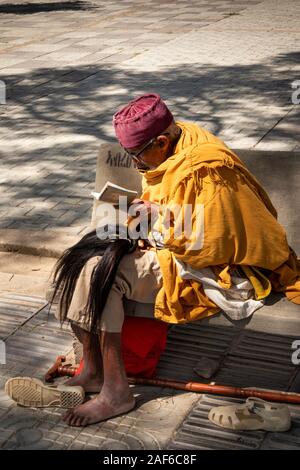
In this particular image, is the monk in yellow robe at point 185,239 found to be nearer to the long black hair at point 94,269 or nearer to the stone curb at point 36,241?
the long black hair at point 94,269

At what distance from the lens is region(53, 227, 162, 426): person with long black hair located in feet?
13.3

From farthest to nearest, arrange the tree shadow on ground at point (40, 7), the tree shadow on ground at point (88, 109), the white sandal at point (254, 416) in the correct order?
the tree shadow on ground at point (40, 7) < the tree shadow on ground at point (88, 109) < the white sandal at point (254, 416)

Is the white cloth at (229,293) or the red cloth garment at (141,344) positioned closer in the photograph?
the white cloth at (229,293)

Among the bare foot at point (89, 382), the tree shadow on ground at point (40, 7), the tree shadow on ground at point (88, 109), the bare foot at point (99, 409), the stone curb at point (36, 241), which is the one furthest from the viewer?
the tree shadow on ground at point (40, 7)

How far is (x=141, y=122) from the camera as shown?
4.14 m

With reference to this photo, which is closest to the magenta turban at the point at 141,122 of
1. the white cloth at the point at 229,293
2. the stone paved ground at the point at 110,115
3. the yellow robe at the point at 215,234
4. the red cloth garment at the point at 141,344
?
the yellow robe at the point at 215,234

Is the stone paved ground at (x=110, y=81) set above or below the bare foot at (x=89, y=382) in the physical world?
below

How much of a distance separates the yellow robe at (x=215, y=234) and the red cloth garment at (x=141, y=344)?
0.87 feet

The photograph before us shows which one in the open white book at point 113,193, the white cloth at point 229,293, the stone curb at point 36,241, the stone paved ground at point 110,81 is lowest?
the stone paved ground at point 110,81

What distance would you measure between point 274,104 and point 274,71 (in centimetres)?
206

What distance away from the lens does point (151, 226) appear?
4.28 meters

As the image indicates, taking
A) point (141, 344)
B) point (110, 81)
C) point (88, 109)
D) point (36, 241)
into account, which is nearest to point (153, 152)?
point (141, 344)

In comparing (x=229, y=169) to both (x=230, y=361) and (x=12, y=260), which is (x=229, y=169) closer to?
(x=230, y=361)

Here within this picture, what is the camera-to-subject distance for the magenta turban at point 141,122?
414 centimetres
